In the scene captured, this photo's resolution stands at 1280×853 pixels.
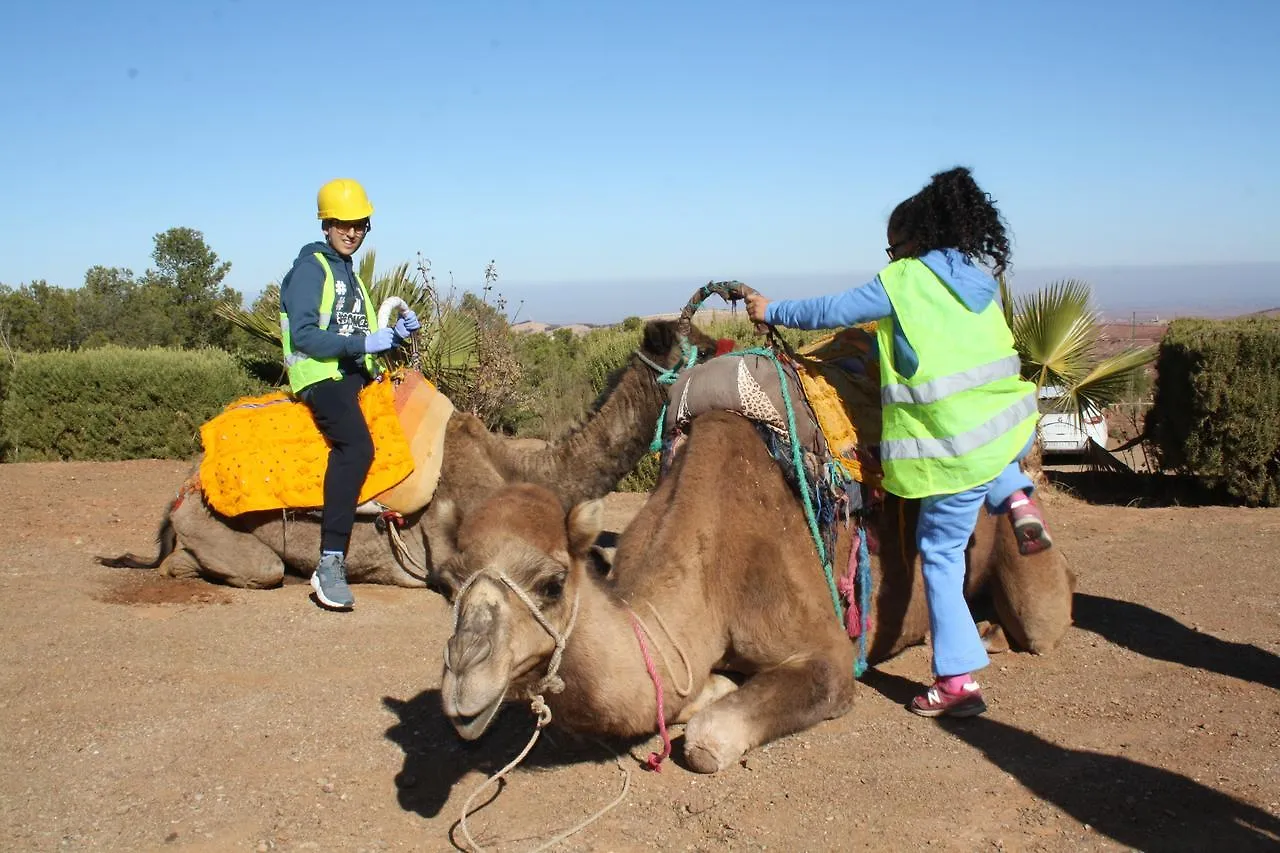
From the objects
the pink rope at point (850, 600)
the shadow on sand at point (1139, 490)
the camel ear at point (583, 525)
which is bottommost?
Result: the shadow on sand at point (1139, 490)

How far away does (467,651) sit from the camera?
135 inches

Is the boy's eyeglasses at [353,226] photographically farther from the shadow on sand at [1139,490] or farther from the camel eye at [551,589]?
the shadow on sand at [1139,490]

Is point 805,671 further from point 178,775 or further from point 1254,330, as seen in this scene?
point 1254,330

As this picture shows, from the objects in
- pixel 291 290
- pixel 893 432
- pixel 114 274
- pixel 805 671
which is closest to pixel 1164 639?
pixel 893 432

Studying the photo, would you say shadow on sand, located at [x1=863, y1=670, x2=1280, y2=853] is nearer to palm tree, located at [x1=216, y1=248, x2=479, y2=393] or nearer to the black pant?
the black pant

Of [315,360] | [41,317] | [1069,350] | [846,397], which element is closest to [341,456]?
[315,360]

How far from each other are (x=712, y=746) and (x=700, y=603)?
0.60 m

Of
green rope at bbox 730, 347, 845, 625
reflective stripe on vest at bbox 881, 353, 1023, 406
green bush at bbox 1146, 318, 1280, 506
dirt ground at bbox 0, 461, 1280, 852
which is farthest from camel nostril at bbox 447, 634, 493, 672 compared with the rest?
green bush at bbox 1146, 318, 1280, 506

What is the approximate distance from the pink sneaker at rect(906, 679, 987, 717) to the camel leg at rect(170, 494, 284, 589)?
16.0 ft

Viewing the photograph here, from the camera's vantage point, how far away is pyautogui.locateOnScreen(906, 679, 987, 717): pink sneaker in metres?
5.13

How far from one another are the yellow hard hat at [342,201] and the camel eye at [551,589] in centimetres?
472

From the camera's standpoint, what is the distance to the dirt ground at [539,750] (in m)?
4.04

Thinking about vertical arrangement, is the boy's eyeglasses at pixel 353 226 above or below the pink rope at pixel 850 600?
above

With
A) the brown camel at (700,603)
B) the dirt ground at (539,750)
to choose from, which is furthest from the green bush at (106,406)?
the brown camel at (700,603)
